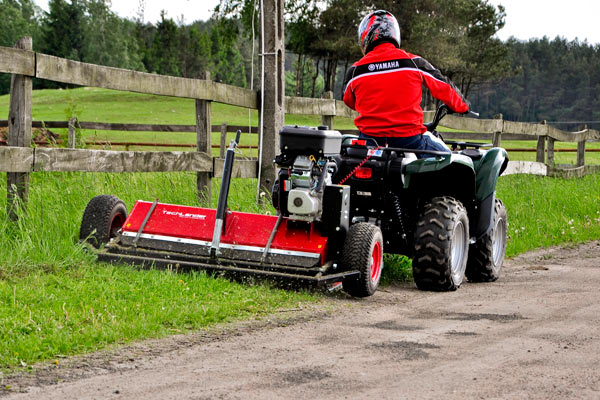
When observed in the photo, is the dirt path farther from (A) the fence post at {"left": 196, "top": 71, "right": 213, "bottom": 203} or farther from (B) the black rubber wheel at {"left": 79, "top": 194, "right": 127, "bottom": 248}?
(A) the fence post at {"left": 196, "top": 71, "right": 213, "bottom": 203}

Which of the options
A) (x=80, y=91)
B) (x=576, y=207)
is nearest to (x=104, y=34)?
(x=80, y=91)

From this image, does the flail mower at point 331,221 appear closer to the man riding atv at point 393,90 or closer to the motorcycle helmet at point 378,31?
the man riding atv at point 393,90

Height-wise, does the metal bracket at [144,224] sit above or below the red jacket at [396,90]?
below

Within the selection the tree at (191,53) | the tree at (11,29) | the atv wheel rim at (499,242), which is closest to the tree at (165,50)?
the tree at (191,53)

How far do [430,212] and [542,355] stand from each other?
7.17 feet

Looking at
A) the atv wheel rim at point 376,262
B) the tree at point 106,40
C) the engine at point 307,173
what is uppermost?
the tree at point 106,40

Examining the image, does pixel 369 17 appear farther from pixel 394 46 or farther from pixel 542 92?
pixel 542 92

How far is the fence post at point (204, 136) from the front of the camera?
8.29 metres

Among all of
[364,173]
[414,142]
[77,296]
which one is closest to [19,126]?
[77,296]

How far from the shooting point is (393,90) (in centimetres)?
639

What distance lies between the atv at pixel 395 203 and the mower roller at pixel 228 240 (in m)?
0.05

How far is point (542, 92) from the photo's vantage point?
13162 cm

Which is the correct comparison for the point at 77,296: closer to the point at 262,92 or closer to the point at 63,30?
the point at 262,92

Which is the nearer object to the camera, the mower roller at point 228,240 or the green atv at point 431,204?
the mower roller at point 228,240
